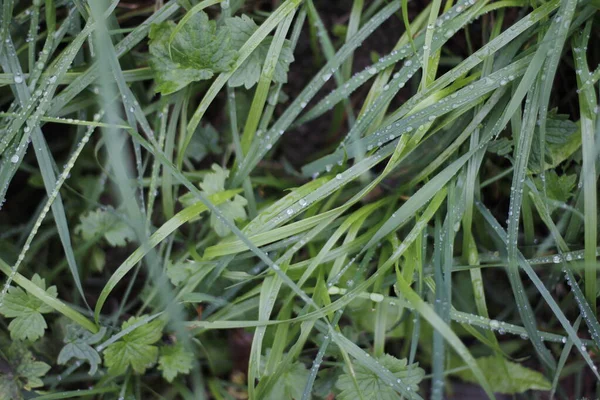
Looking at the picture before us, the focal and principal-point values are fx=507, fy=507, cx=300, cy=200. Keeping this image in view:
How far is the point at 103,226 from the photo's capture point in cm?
134

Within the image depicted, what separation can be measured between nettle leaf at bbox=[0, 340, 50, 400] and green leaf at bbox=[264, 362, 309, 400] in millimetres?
553

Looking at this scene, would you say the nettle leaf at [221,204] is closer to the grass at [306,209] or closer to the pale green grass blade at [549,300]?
the grass at [306,209]

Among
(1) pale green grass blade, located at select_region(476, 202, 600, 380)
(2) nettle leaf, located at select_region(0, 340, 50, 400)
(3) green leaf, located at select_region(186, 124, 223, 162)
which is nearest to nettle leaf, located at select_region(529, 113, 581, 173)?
(1) pale green grass blade, located at select_region(476, 202, 600, 380)

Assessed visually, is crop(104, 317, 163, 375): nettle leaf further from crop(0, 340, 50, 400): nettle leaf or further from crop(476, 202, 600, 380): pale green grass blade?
crop(476, 202, 600, 380): pale green grass blade

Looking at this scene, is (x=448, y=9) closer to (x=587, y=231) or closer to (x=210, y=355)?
(x=587, y=231)

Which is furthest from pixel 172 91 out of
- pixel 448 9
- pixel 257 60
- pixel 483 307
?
pixel 483 307

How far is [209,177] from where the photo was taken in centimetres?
127

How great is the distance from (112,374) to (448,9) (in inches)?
47.3

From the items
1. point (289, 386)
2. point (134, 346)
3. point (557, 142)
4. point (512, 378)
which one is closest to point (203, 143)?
point (134, 346)

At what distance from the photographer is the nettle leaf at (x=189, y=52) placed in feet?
3.81

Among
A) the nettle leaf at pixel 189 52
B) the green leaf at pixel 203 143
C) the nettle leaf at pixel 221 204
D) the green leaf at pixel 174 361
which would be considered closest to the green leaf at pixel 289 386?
the green leaf at pixel 174 361

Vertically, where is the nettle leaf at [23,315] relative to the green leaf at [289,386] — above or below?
above

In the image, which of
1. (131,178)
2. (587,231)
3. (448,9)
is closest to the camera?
(587,231)

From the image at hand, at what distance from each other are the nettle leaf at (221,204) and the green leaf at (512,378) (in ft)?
2.49
